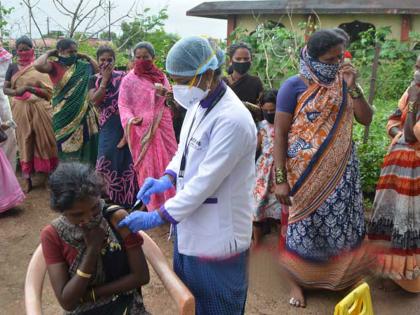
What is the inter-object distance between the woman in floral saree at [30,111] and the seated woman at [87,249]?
3.69 metres

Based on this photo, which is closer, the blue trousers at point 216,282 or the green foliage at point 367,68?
the blue trousers at point 216,282

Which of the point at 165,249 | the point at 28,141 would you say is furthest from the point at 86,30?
the point at 165,249

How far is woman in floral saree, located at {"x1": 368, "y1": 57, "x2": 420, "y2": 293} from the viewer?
2.98 metres

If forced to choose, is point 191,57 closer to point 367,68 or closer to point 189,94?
point 189,94

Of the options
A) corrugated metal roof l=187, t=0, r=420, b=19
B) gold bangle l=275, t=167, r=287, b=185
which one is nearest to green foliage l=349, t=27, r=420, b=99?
corrugated metal roof l=187, t=0, r=420, b=19

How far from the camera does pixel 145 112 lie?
14.0ft

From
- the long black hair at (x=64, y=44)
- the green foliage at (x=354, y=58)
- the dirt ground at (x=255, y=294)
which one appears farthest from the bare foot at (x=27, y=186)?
the green foliage at (x=354, y=58)

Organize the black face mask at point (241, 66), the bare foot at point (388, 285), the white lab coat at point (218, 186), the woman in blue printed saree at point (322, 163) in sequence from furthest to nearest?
the black face mask at point (241, 66) < the bare foot at point (388, 285) < the woman in blue printed saree at point (322, 163) < the white lab coat at point (218, 186)

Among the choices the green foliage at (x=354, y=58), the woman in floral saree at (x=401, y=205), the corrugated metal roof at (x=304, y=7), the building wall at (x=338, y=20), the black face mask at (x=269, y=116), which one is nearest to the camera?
the woman in floral saree at (x=401, y=205)

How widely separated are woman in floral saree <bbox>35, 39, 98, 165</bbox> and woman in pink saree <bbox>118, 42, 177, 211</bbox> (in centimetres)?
93

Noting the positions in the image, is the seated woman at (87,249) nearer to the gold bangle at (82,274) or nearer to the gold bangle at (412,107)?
the gold bangle at (82,274)

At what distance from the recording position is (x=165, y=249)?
3.98 meters

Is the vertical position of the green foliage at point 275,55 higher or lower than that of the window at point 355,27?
lower

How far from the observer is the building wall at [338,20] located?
11.2 m
